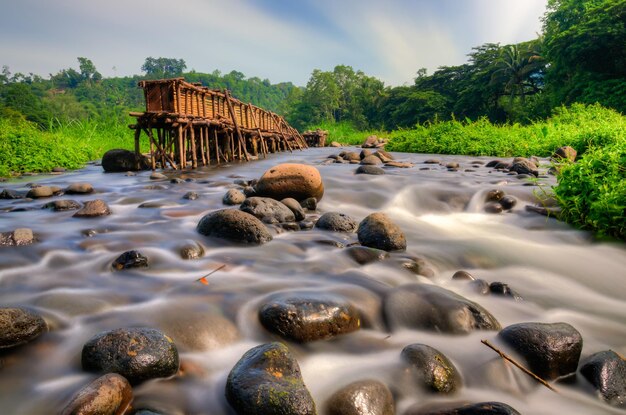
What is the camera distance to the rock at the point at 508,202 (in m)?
6.28

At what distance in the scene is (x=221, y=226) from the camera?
14.8 feet

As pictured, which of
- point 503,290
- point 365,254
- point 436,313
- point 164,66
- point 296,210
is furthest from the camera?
point 164,66

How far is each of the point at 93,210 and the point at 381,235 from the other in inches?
162

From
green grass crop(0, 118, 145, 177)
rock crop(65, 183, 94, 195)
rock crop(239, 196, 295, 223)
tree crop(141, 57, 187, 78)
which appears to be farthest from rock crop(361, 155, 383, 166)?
tree crop(141, 57, 187, 78)

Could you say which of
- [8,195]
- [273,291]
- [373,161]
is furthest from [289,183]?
[373,161]

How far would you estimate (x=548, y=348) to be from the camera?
2.34m

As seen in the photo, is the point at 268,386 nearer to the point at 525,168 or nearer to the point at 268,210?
the point at 268,210

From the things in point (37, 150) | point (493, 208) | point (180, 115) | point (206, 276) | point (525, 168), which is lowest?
point (206, 276)

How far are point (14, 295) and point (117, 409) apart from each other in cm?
188

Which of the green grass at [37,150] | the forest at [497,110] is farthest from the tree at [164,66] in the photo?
the green grass at [37,150]

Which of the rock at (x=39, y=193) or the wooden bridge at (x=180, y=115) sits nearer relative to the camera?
the rock at (x=39, y=193)

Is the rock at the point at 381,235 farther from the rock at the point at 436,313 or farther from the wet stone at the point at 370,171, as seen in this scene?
the wet stone at the point at 370,171

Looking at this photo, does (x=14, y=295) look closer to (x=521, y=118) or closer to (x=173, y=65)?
(x=521, y=118)

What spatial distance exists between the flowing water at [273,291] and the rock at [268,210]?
45 centimetres
